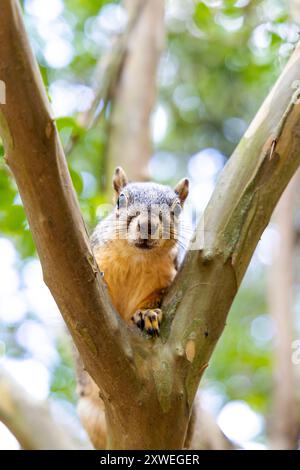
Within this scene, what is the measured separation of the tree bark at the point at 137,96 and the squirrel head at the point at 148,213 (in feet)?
3.22

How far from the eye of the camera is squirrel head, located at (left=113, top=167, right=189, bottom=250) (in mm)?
2102

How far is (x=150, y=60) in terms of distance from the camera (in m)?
3.80

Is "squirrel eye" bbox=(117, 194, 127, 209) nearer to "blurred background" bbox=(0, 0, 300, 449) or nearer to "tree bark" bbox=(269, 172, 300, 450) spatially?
"blurred background" bbox=(0, 0, 300, 449)

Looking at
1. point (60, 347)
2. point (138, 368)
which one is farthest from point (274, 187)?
point (60, 347)

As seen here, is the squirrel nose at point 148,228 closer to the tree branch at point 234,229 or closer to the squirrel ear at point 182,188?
the tree branch at point 234,229

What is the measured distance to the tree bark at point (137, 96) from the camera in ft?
11.6

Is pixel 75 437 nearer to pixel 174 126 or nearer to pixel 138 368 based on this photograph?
pixel 138 368

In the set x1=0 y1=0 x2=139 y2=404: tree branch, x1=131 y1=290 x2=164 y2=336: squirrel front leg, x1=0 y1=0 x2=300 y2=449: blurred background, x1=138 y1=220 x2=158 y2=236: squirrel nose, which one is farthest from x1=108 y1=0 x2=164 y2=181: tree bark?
x1=0 y1=0 x2=139 y2=404: tree branch

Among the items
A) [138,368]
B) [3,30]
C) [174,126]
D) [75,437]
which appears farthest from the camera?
[174,126]

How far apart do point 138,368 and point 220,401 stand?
3.24 meters

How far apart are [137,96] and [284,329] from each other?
5.66 ft

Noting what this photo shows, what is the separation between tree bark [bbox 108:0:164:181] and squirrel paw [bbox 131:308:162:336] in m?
1.51

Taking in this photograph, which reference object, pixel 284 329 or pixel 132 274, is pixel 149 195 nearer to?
pixel 132 274

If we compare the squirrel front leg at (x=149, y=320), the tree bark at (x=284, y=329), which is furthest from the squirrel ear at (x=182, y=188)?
the tree bark at (x=284, y=329)
